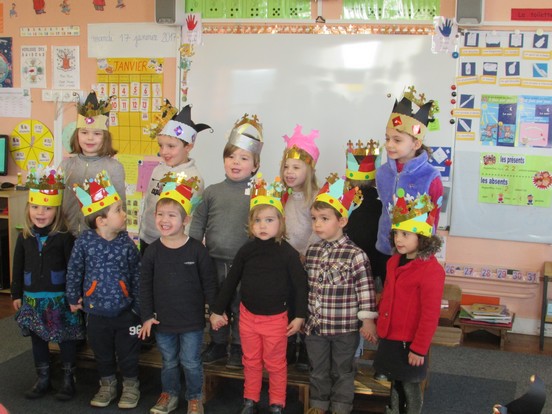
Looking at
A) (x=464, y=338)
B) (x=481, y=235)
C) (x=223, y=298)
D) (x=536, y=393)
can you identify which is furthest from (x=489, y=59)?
(x=536, y=393)

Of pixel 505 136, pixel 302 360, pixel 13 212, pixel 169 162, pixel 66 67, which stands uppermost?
pixel 66 67

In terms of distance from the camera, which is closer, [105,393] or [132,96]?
[105,393]

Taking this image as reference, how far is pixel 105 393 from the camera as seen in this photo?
9.03 ft

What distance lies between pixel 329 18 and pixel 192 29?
3.08 feet

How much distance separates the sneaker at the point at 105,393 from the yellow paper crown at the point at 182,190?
0.87 meters

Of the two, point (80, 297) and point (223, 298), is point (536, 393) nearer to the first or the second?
point (223, 298)

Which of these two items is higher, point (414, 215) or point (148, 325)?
point (414, 215)

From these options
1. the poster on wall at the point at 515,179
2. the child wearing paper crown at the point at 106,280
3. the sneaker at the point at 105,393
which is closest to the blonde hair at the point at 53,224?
the child wearing paper crown at the point at 106,280

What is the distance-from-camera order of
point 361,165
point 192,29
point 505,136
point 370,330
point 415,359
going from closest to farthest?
point 415,359
point 370,330
point 361,165
point 505,136
point 192,29

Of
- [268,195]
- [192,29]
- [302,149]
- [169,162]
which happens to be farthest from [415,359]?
[192,29]

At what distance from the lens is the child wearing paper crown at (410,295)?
224 centimetres

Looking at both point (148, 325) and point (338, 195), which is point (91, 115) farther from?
point (338, 195)

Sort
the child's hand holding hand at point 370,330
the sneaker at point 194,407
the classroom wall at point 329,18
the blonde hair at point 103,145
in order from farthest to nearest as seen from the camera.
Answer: the classroom wall at point 329,18, the blonde hair at point 103,145, the sneaker at point 194,407, the child's hand holding hand at point 370,330

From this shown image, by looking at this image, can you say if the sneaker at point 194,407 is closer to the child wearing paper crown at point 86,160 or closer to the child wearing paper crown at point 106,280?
the child wearing paper crown at point 106,280
